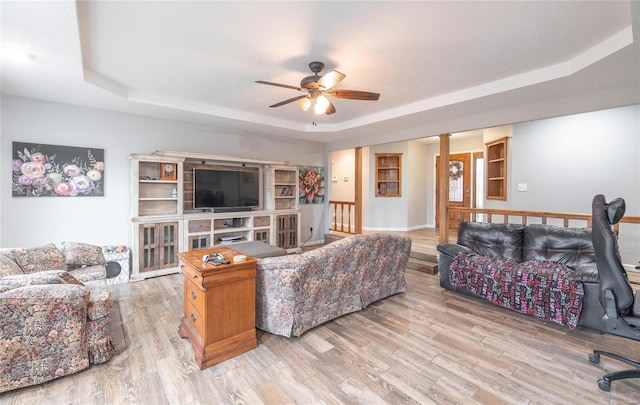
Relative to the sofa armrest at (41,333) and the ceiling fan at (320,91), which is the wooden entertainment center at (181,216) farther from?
the ceiling fan at (320,91)

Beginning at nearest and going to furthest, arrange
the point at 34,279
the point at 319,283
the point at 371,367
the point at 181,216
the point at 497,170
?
the point at 34,279
the point at 371,367
the point at 319,283
the point at 181,216
the point at 497,170

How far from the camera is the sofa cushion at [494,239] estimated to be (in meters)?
3.51

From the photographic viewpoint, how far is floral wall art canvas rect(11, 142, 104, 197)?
11.5 feet

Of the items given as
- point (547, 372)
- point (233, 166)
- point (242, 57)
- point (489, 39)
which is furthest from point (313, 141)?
point (547, 372)

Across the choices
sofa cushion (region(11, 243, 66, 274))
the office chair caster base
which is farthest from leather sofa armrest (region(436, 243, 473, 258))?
sofa cushion (region(11, 243, 66, 274))

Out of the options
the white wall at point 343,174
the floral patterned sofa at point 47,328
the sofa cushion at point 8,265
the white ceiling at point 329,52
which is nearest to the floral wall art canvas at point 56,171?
the white ceiling at point 329,52

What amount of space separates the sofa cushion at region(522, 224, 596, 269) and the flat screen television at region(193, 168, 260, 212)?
4279 millimetres

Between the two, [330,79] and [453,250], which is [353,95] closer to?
[330,79]

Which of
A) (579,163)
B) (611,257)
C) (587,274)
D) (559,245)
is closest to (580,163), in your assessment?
(579,163)

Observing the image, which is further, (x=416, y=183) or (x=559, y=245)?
(x=416, y=183)

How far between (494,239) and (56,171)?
5863 millimetres

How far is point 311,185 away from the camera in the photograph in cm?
648

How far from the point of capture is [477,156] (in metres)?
7.13

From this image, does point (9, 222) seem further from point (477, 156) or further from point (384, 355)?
point (477, 156)
